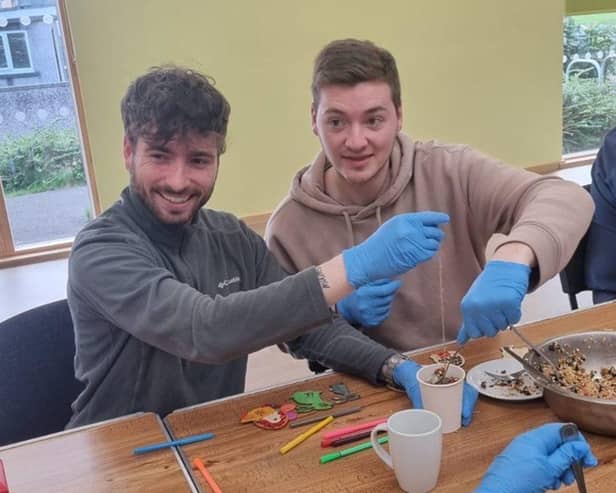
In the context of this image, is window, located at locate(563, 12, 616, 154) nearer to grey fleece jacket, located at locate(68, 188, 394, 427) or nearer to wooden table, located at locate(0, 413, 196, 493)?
grey fleece jacket, located at locate(68, 188, 394, 427)

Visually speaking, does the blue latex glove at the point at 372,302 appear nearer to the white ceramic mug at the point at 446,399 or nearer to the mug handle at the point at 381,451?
the white ceramic mug at the point at 446,399

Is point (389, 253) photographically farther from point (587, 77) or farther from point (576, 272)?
point (587, 77)

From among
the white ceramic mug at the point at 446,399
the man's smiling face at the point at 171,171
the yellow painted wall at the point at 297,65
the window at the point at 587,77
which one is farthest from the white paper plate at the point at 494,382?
the window at the point at 587,77

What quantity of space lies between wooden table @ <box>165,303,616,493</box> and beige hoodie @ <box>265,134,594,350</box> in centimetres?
40

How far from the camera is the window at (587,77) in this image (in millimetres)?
5234

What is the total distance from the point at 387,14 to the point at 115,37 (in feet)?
5.69

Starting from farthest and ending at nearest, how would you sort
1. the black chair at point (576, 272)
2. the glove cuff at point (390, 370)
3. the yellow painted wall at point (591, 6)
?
1. the yellow painted wall at point (591, 6)
2. the black chair at point (576, 272)
3. the glove cuff at point (390, 370)

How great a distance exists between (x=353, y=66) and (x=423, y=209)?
395mm

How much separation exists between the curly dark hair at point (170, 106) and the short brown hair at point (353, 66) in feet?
1.20

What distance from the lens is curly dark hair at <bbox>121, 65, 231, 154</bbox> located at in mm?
1228

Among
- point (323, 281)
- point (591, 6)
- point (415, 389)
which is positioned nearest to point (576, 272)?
point (415, 389)

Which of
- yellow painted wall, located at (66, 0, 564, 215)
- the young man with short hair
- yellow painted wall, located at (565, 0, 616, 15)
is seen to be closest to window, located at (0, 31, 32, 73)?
yellow painted wall, located at (66, 0, 564, 215)

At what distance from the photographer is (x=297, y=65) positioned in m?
4.05

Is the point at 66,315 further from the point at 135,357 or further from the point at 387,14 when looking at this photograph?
the point at 387,14
